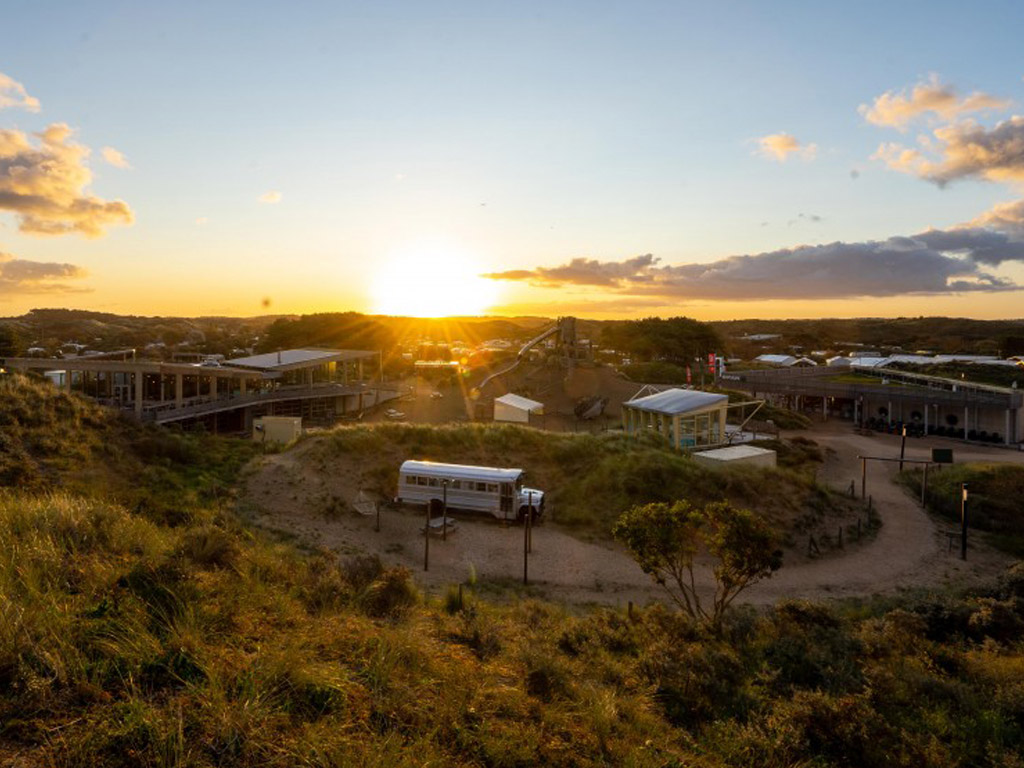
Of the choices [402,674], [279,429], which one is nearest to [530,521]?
[402,674]

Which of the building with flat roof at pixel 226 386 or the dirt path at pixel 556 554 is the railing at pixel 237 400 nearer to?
the building with flat roof at pixel 226 386

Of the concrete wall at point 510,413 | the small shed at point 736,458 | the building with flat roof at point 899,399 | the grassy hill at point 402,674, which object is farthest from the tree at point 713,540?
the building with flat roof at point 899,399

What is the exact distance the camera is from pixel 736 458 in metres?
29.1

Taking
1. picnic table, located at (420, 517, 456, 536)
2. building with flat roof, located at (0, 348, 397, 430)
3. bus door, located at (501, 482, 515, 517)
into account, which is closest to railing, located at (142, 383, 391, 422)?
building with flat roof, located at (0, 348, 397, 430)

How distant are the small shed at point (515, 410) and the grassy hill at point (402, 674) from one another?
3058cm

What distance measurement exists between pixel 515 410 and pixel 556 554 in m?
22.8

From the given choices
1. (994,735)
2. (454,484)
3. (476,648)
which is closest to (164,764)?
(476,648)

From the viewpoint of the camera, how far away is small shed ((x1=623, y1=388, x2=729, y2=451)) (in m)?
32.3

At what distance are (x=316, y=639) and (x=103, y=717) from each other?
6.94 feet

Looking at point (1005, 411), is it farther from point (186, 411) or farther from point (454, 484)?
point (186, 411)

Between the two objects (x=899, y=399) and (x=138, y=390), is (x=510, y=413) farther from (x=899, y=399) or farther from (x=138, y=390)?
(x=899, y=399)

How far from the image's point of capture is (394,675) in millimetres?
5797

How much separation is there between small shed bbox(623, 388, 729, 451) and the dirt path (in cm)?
884

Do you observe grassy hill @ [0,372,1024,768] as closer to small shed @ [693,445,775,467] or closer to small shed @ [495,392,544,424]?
small shed @ [693,445,775,467]
